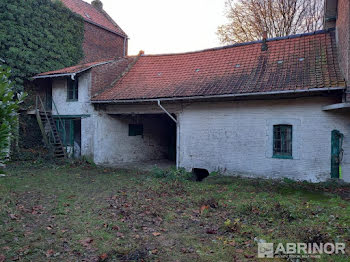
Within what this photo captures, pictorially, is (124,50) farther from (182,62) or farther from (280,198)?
(280,198)

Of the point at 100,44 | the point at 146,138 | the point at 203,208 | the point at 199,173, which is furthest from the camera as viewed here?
the point at 100,44

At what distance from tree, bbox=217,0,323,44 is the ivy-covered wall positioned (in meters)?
12.6

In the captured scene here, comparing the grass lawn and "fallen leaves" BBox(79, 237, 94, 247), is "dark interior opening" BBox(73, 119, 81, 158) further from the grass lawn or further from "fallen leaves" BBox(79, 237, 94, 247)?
"fallen leaves" BBox(79, 237, 94, 247)

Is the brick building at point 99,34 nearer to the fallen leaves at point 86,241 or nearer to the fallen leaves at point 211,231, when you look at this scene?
the fallen leaves at point 86,241

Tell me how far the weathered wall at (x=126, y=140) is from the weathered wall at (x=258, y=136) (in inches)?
169

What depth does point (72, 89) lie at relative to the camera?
49.3ft

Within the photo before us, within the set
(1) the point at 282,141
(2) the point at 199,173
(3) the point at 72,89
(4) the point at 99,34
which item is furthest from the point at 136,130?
(4) the point at 99,34

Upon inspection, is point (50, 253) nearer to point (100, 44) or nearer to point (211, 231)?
point (211, 231)

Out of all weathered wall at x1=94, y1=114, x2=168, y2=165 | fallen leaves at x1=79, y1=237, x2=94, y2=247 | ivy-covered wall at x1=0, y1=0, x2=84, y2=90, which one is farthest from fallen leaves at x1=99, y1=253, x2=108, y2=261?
ivy-covered wall at x1=0, y1=0, x2=84, y2=90

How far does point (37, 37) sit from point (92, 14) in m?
7.68

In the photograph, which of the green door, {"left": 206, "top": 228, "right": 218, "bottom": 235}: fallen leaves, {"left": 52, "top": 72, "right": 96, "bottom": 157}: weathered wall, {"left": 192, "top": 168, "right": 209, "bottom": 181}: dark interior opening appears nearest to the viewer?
{"left": 206, "top": 228, "right": 218, "bottom": 235}: fallen leaves

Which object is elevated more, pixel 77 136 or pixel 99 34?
pixel 99 34

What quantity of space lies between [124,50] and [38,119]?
39.0 ft

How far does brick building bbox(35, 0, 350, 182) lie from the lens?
30.5ft
